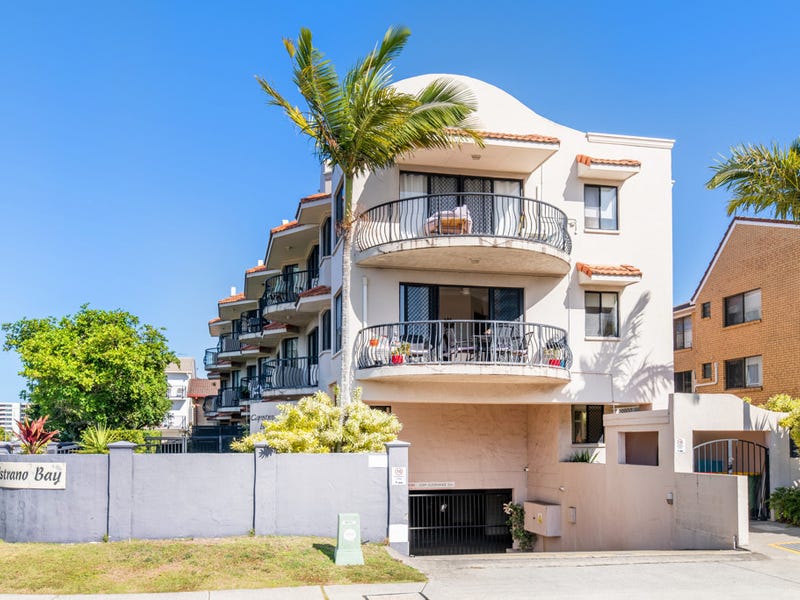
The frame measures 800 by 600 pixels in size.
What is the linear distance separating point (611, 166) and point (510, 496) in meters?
10.1

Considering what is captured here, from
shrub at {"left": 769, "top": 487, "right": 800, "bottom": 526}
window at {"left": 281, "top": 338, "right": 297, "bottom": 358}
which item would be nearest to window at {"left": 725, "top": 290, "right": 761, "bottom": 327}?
shrub at {"left": 769, "top": 487, "right": 800, "bottom": 526}

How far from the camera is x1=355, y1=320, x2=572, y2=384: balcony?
65.0ft

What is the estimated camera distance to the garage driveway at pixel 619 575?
38.2ft

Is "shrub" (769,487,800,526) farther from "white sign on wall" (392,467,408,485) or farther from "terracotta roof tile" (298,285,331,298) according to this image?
"terracotta roof tile" (298,285,331,298)

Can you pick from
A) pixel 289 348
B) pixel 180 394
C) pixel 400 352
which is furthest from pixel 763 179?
pixel 180 394

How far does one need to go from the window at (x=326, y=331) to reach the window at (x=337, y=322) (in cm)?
180

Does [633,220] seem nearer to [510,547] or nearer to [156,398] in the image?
[510,547]

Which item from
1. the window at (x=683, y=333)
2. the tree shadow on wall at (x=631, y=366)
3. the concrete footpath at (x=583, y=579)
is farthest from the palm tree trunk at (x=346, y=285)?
the window at (x=683, y=333)

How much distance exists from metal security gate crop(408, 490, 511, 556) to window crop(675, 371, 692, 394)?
14.4 m

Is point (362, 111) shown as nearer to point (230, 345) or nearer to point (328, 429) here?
point (328, 429)

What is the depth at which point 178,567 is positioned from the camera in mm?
12766

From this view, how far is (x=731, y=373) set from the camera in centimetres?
3191

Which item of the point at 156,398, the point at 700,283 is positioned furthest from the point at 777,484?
the point at 156,398

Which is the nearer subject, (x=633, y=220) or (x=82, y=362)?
(x=633, y=220)
